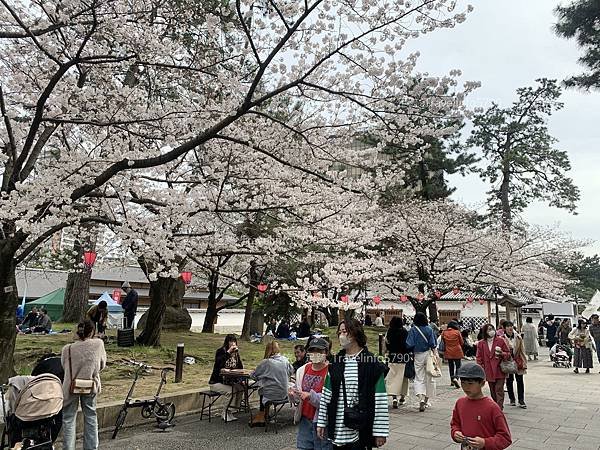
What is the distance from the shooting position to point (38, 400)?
4664mm

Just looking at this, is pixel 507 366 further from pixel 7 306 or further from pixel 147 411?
pixel 7 306

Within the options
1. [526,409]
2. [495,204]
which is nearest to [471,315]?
[495,204]

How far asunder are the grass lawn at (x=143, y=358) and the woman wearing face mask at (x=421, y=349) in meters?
3.50

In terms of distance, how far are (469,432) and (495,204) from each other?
96.1 ft

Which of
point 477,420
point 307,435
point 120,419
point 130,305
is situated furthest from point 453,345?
point 130,305

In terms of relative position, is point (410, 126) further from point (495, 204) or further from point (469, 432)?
point (495, 204)

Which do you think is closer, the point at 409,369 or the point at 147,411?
the point at 147,411

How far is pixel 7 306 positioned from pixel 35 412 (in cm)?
374

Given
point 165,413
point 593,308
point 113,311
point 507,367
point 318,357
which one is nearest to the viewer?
point 318,357

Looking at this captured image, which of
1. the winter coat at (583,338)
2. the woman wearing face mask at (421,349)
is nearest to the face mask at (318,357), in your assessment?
the woman wearing face mask at (421,349)

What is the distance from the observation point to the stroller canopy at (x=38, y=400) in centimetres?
464

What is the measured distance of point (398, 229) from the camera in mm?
21219

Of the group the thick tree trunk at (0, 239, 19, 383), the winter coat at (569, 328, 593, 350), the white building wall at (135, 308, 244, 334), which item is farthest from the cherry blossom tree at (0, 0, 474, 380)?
the white building wall at (135, 308, 244, 334)

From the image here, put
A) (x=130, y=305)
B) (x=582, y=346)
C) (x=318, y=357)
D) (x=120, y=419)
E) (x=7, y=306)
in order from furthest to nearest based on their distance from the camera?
(x=130, y=305), (x=582, y=346), (x=7, y=306), (x=120, y=419), (x=318, y=357)
